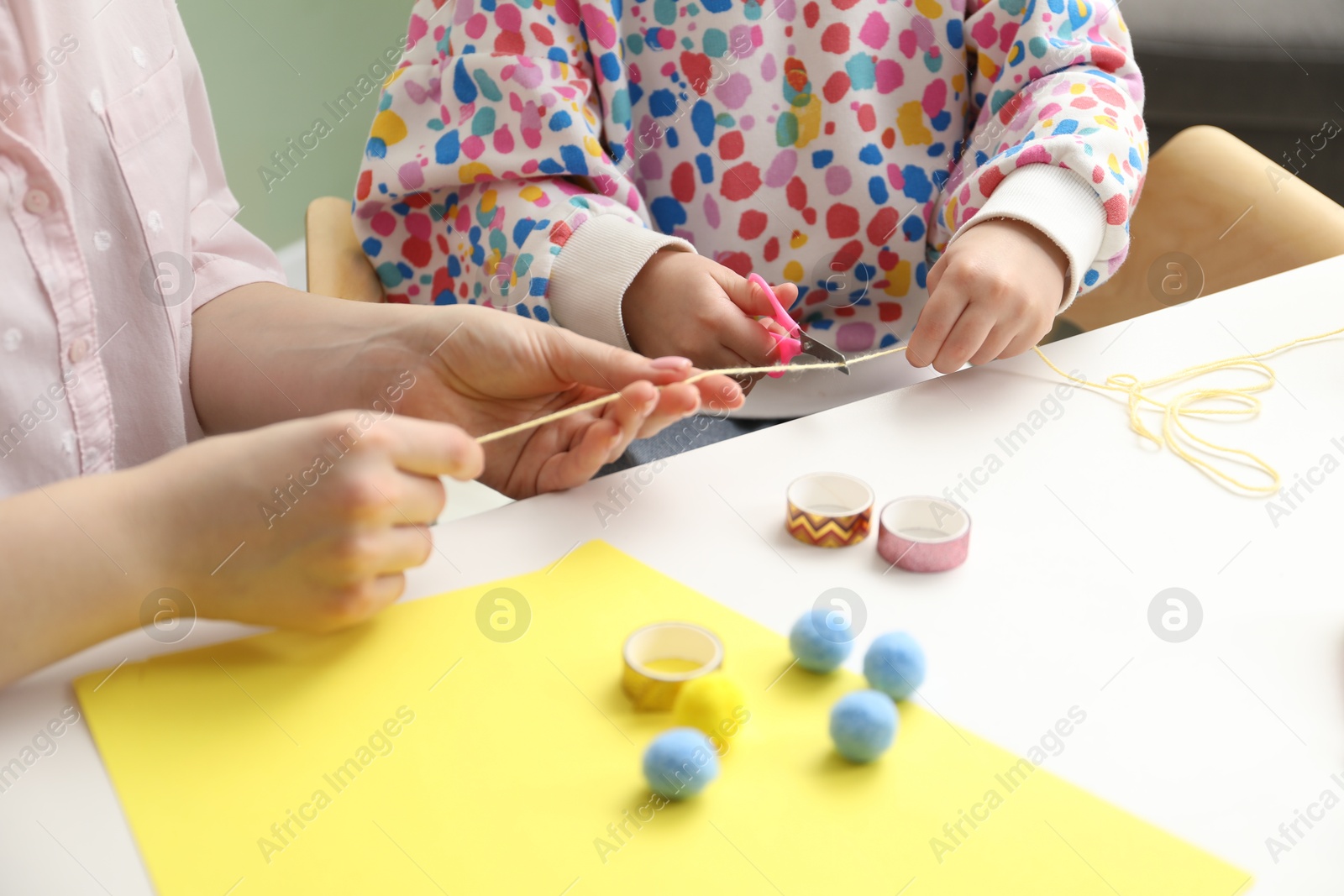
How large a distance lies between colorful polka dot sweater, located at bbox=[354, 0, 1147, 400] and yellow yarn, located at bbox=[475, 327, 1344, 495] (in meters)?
0.14

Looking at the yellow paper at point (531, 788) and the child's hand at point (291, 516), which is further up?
the child's hand at point (291, 516)

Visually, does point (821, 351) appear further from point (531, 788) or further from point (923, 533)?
point (531, 788)

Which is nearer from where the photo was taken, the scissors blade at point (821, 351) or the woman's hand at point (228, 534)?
the woman's hand at point (228, 534)

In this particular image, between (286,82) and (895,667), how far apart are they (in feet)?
5.63

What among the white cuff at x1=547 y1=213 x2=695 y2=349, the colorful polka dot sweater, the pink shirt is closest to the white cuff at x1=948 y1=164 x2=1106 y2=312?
the colorful polka dot sweater

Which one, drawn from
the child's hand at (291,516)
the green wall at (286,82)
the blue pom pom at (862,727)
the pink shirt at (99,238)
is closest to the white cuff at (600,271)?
the pink shirt at (99,238)

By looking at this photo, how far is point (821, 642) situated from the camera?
483 mm

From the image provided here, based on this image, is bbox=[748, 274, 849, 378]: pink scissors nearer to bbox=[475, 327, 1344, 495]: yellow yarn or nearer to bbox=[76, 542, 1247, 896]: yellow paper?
bbox=[475, 327, 1344, 495]: yellow yarn

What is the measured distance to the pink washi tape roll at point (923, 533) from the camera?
543mm

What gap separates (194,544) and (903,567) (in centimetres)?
36

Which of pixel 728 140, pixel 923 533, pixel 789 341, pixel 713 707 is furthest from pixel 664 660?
pixel 728 140

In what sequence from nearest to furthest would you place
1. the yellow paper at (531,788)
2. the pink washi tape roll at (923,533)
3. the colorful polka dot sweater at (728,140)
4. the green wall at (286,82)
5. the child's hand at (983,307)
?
the yellow paper at (531,788) < the pink washi tape roll at (923,533) < the child's hand at (983,307) < the colorful polka dot sweater at (728,140) < the green wall at (286,82)

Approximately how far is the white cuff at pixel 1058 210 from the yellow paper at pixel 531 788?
0.42m

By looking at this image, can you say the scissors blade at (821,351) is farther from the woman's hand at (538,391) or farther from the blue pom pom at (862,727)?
the blue pom pom at (862,727)
